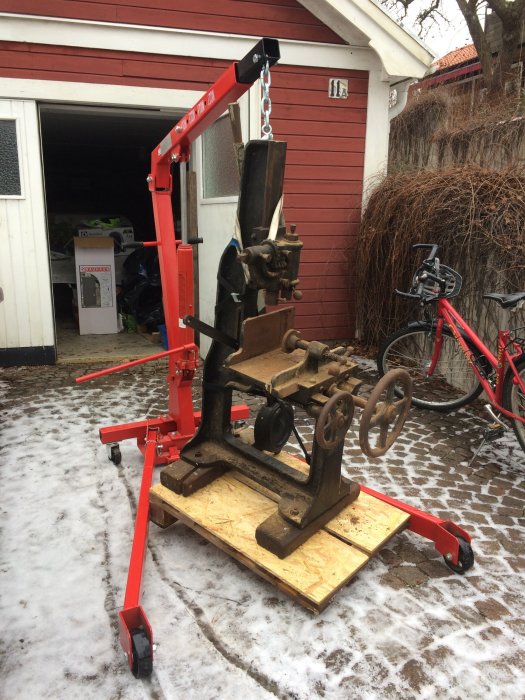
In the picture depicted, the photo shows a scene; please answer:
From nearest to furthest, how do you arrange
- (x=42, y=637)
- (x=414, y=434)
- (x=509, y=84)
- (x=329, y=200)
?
(x=42, y=637), (x=414, y=434), (x=329, y=200), (x=509, y=84)

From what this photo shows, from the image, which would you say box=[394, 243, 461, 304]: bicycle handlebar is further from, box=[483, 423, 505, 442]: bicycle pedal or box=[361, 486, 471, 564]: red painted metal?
box=[361, 486, 471, 564]: red painted metal

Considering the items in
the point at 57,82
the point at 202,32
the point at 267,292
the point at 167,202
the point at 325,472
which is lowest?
the point at 325,472

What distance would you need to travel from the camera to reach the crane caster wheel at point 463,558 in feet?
7.93

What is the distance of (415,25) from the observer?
1319 centimetres

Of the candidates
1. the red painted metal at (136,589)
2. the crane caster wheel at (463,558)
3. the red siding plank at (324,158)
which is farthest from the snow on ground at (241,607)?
the red siding plank at (324,158)

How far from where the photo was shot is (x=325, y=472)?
2346mm

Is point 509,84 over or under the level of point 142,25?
over

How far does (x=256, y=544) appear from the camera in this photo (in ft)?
7.52

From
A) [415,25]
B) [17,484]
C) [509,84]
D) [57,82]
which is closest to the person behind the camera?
[17,484]

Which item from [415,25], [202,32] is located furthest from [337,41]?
[415,25]

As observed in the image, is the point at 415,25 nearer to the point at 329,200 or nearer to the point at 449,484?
the point at 329,200

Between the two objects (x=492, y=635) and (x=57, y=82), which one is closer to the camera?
(x=492, y=635)

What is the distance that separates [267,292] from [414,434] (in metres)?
2.08

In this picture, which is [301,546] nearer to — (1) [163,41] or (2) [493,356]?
(2) [493,356]
